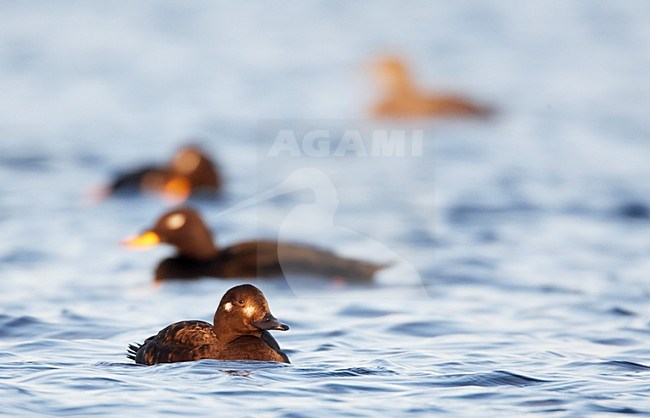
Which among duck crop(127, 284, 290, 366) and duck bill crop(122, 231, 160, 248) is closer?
duck crop(127, 284, 290, 366)

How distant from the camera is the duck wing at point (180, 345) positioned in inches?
287

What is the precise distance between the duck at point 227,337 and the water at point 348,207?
8cm

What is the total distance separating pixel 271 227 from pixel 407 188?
9.81 feet

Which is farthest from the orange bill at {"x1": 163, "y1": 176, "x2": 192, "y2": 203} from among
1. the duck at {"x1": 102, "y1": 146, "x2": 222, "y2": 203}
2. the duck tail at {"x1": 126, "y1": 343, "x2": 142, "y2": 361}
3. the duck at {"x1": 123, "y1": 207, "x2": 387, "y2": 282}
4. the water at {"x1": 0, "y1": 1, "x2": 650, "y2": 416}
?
the duck tail at {"x1": 126, "y1": 343, "x2": 142, "y2": 361}

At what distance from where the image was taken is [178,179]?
49.3 ft

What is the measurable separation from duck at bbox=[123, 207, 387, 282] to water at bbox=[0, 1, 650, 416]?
0.47 feet

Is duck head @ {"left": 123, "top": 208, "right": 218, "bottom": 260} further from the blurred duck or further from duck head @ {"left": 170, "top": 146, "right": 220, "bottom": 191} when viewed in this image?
the blurred duck

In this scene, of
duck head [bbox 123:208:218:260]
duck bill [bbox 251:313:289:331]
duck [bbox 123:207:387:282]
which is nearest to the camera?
duck bill [bbox 251:313:289:331]

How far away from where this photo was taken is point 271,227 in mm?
13500

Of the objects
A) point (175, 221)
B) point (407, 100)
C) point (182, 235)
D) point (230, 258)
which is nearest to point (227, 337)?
point (230, 258)

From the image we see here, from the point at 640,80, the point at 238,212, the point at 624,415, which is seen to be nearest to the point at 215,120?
the point at 238,212

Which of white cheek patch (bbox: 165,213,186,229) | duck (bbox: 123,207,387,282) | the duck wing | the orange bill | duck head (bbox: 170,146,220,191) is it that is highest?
duck head (bbox: 170,146,220,191)

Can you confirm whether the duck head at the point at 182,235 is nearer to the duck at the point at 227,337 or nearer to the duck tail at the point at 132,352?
the duck tail at the point at 132,352

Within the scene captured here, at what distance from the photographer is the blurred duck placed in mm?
21414
